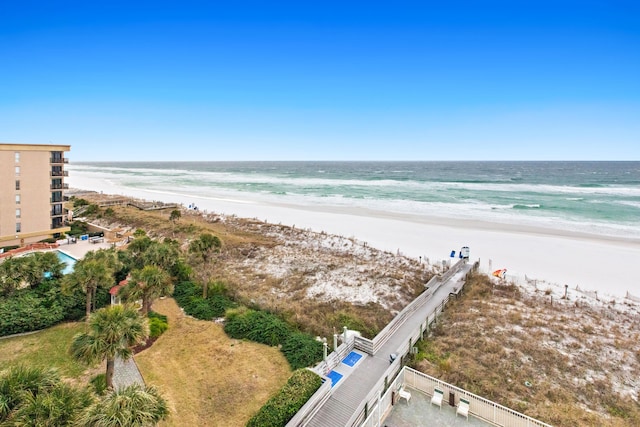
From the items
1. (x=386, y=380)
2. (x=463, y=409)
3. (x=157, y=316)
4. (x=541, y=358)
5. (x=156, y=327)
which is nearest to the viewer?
(x=463, y=409)

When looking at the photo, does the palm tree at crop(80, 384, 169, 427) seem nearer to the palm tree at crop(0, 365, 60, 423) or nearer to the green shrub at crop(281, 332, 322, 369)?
the palm tree at crop(0, 365, 60, 423)

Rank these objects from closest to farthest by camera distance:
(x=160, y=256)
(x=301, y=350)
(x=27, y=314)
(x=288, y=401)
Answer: (x=288, y=401), (x=301, y=350), (x=27, y=314), (x=160, y=256)

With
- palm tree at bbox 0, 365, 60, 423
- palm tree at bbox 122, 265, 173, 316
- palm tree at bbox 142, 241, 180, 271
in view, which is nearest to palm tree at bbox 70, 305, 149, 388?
palm tree at bbox 0, 365, 60, 423

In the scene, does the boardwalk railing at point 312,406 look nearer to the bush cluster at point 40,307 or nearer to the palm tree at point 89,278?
the palm tree at point 89,278

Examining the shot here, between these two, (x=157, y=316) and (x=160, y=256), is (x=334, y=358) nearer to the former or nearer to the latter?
(x=157, y=316)

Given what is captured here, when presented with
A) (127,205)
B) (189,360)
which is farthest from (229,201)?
(189,360)

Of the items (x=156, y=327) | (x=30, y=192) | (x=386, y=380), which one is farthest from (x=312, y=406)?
(x=30, y=192)
